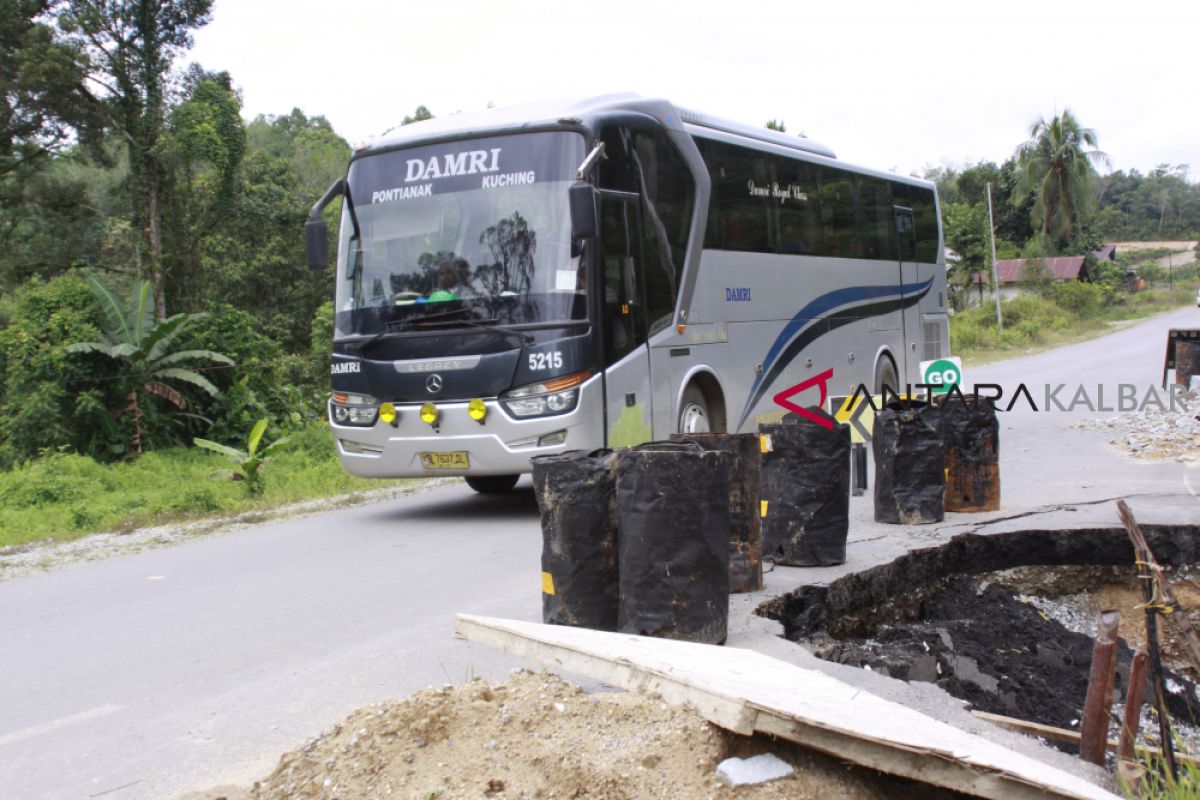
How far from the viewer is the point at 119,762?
425cm

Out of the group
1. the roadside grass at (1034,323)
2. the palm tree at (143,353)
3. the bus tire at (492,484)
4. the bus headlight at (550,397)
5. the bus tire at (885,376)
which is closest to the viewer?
the bus headlight at (550,397)

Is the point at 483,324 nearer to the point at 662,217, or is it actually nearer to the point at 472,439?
the point at 472,439

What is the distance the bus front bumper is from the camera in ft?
29.5

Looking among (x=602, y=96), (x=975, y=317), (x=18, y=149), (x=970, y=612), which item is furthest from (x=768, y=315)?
(x=975, y=317)

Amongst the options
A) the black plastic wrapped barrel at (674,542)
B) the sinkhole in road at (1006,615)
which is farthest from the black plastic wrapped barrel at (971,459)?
the black plastic wrapped barrel at (674,542)

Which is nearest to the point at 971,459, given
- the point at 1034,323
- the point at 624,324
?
the point at 624,324

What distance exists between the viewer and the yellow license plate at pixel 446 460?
9.23 m

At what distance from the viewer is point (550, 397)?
897 centimetres

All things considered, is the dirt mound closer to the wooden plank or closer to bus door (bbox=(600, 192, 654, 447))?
the wooden plank

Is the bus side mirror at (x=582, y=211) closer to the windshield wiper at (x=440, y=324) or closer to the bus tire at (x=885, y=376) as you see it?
the windshield wiper at (x=440, y=324)

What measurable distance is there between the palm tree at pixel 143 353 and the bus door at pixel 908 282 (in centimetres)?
1000

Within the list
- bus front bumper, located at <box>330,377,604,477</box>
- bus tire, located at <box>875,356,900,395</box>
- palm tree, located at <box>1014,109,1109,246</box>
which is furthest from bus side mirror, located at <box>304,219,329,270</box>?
palm tree, located at <box>1014,109,1109,246</box>

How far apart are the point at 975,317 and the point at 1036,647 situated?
43.6 m

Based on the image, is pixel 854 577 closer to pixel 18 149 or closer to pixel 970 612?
pixel 970 612
